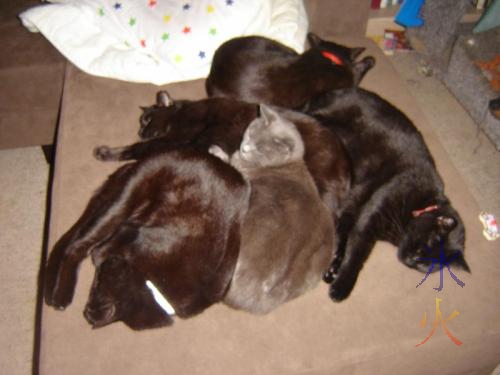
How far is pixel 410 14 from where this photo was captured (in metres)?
2.43

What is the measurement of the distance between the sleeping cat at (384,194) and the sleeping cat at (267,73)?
0.31 ft

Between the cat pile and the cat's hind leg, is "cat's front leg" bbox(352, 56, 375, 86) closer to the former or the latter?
the cat pile

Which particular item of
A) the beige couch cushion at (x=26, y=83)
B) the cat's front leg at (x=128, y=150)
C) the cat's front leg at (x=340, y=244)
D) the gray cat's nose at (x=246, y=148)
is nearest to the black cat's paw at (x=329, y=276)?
the cat's front leg at (x=340, y=244)

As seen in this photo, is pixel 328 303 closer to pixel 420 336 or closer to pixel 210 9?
pixel 420 336

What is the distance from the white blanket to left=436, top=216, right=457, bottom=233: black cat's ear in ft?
3.32

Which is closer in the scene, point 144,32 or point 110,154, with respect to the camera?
point 110,154

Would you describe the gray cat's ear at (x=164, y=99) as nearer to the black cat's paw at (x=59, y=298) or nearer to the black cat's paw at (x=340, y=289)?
the black cat's paw at (x=59, y=298)

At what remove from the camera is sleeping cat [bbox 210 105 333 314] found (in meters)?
1.07

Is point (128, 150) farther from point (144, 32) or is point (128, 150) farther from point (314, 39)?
point (314, 39)

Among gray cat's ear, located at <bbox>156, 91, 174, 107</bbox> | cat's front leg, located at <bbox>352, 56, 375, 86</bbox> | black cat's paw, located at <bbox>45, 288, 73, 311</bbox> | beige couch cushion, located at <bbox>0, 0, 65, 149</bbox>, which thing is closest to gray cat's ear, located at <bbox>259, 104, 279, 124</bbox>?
gray cat's ear, located at <bbox>156, 91, 174, 107</bbox>

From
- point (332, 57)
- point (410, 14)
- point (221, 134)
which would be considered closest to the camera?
point (221, 134)

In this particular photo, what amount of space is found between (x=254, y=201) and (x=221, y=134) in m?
0.36

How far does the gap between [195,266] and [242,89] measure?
79 centimetres

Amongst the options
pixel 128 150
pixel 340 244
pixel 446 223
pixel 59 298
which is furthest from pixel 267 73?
pixel 59 298
